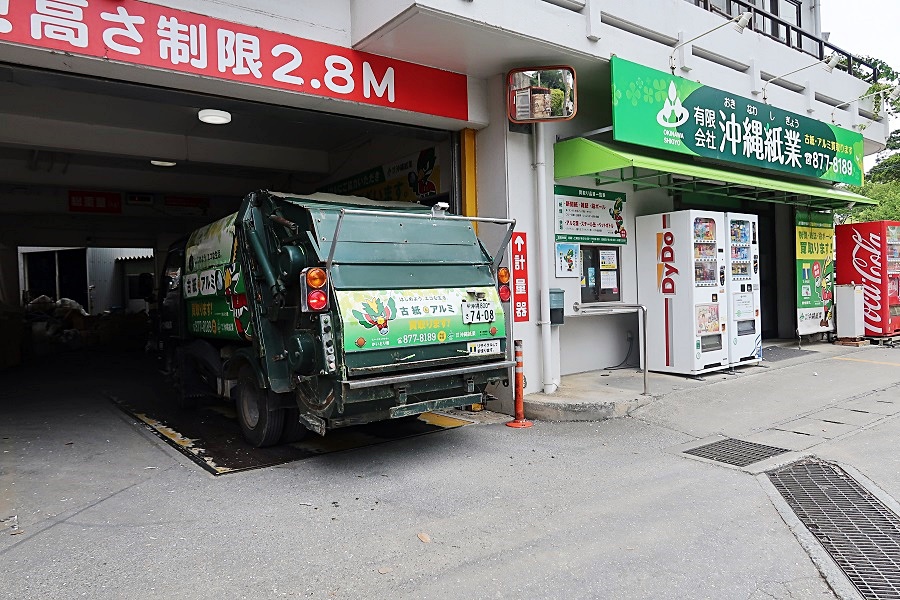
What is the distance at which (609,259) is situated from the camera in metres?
9.13

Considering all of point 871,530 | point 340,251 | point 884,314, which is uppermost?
point 340,251

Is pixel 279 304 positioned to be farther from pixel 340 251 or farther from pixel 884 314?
pixel 884 314

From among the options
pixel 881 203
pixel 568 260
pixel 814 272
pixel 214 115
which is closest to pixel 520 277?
pixel 568 260

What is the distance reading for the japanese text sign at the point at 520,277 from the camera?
748 centimetres

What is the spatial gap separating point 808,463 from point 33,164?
1200 cm

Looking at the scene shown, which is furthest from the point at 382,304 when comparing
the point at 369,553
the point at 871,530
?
the point at 871,530

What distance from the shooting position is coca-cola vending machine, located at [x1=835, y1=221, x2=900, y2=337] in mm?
11875

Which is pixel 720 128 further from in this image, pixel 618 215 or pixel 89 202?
pixel 89 202

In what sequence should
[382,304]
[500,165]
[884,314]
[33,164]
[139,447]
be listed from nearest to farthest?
[382,304] < [139,447] < [500,165] < [33,164] < [884,314]

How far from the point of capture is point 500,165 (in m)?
7.49

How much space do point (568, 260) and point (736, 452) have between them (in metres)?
3.54

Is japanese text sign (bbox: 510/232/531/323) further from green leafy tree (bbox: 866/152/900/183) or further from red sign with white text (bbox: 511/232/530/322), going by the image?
green leafy tree (bbox: 866/152/900/183)

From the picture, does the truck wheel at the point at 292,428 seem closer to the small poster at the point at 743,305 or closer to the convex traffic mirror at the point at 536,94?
the convex traffic mirror at the point at 536,94

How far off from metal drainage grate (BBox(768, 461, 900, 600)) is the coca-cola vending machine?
8.53 meters
